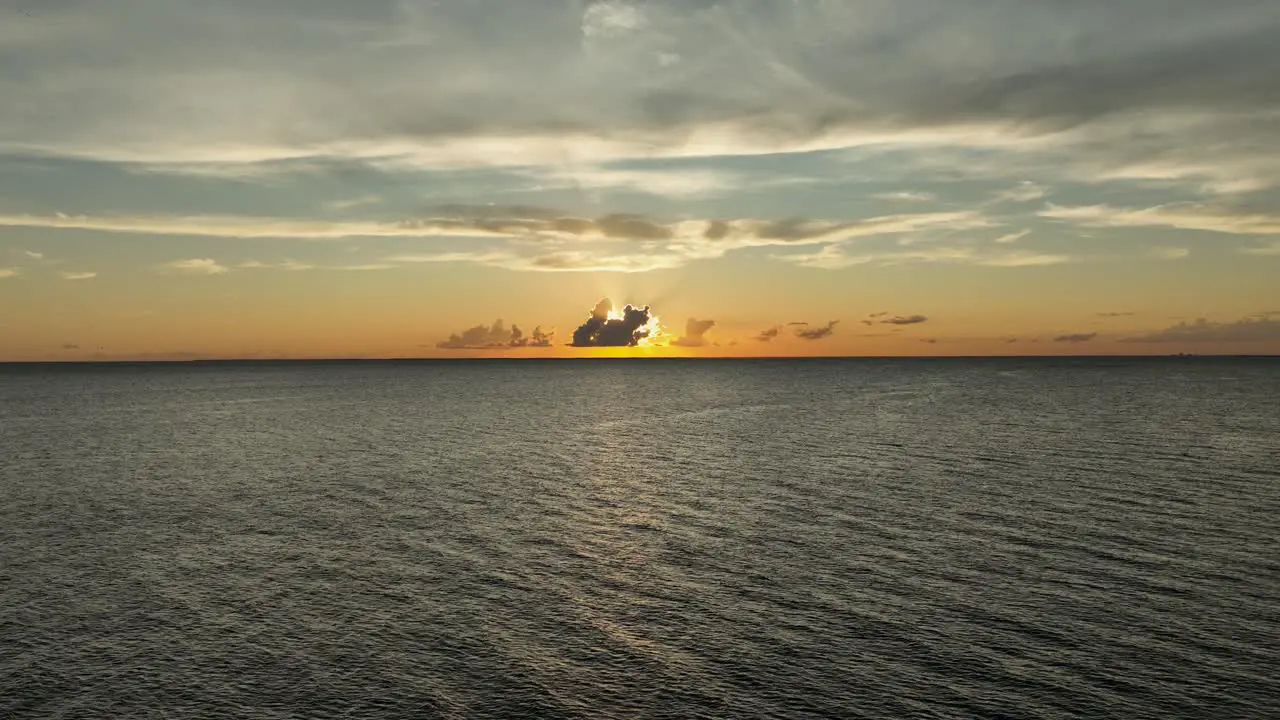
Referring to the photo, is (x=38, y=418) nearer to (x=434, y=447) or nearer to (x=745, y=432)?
(x=434, y=447)

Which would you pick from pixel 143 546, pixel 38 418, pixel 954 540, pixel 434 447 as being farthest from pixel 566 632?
pixel 38 418

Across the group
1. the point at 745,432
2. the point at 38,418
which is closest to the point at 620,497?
the point at 745,432

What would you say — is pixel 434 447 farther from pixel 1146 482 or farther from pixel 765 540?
pixel 1146 482

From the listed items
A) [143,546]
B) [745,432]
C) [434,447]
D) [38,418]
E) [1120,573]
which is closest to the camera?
[1120,573]

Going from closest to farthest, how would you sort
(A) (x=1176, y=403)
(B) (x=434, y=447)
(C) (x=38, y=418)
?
(B) (x=434, y=447) → (C) (x=38, y=418) → (A) (x=1176, y=403)

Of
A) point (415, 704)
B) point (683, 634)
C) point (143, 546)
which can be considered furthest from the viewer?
point (143, 546)

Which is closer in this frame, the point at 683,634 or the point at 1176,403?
the point at 683,634
